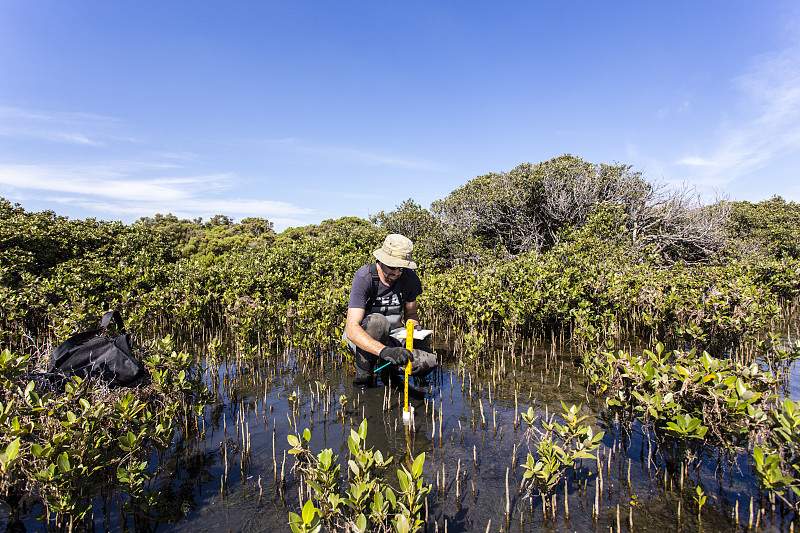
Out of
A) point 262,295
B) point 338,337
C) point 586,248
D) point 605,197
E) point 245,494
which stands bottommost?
point 245,494

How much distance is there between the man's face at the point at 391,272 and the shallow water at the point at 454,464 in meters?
1.43

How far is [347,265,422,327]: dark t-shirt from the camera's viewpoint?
4820mm

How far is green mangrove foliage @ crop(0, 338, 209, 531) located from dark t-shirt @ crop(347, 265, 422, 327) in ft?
7.48

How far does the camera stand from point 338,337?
6820mm

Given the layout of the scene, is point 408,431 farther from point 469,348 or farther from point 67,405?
point 67,405

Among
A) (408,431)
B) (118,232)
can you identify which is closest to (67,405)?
(408,431)

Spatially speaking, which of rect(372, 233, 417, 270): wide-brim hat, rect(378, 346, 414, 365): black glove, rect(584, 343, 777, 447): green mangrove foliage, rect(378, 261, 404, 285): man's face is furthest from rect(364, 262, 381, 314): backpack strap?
rect(584, 343, 777, 447): green mangrove foliage

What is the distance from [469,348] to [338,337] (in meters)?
2.30

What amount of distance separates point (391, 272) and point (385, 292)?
36 cm

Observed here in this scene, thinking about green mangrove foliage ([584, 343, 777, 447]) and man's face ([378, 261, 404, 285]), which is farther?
man's face ([378, 261, 404, 285])

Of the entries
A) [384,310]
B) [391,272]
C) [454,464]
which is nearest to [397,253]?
[391,272]

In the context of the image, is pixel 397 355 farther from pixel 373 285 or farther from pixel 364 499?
pixel 364 499

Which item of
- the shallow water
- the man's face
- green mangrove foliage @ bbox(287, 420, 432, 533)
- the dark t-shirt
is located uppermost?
the man's face

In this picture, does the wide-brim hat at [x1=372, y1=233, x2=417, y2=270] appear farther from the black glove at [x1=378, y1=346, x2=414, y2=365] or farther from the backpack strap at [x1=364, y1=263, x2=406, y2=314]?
the black glove at [x1=378, y1=346, x2=414, y2=365]
